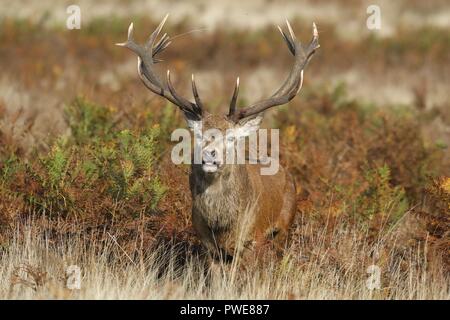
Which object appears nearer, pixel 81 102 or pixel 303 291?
pixel 303 291

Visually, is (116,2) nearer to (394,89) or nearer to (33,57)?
(33,57)

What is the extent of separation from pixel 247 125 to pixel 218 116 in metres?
0.26

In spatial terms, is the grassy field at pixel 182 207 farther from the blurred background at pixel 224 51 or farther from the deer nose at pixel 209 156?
the blurred background at pixel 224 51

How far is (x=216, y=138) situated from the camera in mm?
6152

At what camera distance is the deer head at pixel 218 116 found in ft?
20.0

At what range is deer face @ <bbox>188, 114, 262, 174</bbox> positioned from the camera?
602 centimetres

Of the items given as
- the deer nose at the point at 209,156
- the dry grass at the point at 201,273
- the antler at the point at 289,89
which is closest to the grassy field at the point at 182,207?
the dry grass at the point at 201,273

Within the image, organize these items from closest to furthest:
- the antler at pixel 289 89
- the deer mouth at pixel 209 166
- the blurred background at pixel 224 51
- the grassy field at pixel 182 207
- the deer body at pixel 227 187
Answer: the deer mouth at pixel 209 166, the grassy field at pixel 182 207, the deer body at pixel 227 187, the antler at pixel 289 89, the blurred background at pixel 224 51

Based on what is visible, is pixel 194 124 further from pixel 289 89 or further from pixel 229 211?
pixel 289 89

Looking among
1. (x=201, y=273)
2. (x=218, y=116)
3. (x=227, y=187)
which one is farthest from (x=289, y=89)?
(x=201, y=273)

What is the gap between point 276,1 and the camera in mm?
28141

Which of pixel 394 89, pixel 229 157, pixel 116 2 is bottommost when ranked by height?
pixel 229 157
